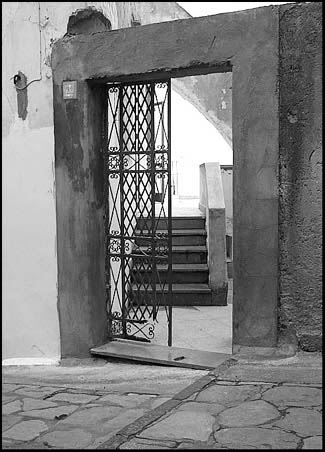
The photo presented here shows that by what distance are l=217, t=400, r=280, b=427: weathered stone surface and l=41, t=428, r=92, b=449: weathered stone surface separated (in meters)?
0.74

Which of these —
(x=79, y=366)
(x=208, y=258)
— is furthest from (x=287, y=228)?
(x=208, y=258)

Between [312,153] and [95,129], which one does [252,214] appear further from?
[95,129]

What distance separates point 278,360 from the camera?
15.5 feet

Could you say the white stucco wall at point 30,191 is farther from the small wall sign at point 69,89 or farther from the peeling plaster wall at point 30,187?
the small wall sign at point 69,89

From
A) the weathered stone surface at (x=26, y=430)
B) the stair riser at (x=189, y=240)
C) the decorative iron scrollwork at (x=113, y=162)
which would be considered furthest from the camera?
the stair riser at (x=189, y=240)

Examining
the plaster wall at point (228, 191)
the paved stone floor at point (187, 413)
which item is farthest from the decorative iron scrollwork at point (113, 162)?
the plaster wall at point (228, 191)

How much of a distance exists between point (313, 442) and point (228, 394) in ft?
2.94

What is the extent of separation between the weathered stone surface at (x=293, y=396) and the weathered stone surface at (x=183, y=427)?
1.52ft

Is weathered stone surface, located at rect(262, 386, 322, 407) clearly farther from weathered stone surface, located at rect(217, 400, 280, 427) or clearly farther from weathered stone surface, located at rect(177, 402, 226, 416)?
weathered stone surface, located at rect(177, 402, 226, 416)

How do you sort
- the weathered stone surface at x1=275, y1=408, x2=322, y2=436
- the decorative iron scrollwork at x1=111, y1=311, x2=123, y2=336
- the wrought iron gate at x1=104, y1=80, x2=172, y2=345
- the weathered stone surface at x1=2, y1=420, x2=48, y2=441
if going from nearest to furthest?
the weathered stone surface at x1=275, y1=408, x2=322, y2=436 < the weathered stone surface at x1=2, y1=420, x2=48, y2=441 < the wrought iron gate at x1=104, y1=80, x2=172, y2=345 < the decorative iron scrollwork at x1=111, y1=311, x2=123, y2=336

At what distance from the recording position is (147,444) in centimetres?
325

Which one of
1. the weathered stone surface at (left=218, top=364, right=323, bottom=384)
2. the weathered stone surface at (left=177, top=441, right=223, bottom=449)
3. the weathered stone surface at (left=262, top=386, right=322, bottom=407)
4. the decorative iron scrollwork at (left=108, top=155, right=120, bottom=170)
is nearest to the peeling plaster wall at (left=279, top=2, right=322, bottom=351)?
the weathered stone surface at (left=218, top=364, right=323, bottom=384)

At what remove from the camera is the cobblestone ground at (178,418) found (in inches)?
129

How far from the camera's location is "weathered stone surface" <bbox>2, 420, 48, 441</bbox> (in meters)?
3.65
